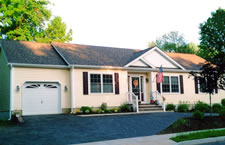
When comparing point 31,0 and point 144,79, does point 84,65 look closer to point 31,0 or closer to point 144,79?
point 144,79

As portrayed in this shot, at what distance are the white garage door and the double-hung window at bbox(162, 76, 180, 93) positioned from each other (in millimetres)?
8739

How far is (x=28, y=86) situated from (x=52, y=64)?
2.11m

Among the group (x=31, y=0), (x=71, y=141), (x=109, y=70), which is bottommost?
(x=71, y=141)

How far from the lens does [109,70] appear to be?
60.6ft

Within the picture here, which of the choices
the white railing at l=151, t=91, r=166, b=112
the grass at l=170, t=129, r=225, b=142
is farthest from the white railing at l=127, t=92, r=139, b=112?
the grass at l=170, t=129, r=225, b=142

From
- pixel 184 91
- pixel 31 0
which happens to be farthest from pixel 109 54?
pixel 31 0

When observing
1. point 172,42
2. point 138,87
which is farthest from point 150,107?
point 172,42

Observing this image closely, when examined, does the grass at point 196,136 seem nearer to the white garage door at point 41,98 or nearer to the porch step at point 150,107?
Answer: the porch step at point 150,107

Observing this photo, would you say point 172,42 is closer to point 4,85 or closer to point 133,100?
point 133,100

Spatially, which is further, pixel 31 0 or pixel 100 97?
pixel 31 0

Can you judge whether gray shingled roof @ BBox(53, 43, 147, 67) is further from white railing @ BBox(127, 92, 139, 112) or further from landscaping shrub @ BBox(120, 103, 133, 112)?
landscaping shrub @ BBox(120, 103, 133, 112)

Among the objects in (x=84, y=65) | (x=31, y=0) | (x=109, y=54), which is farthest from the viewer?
(x=31, y=0)

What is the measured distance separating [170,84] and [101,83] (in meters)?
6.35

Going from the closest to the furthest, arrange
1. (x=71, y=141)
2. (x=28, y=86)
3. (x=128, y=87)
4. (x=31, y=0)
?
(x=71, y=141), (x=28, y=86), (x=128, y=87), (x=31, y=0)
